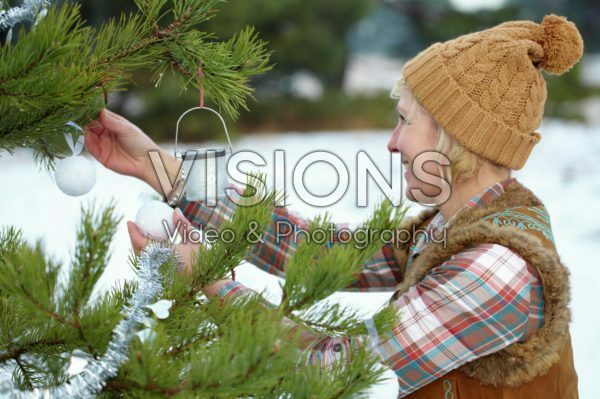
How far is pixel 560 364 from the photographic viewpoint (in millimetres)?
957

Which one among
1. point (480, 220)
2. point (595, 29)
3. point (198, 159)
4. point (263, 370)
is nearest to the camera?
point (263, 370)

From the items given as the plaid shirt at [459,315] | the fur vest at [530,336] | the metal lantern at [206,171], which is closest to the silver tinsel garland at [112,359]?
the metal lantern at [206,171]

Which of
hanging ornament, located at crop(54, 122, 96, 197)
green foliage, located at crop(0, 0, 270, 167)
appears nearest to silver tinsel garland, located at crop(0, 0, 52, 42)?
green foliage, located at crop(0, 0, 270, 167)

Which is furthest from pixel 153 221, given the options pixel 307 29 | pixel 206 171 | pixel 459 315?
pixel 307 29

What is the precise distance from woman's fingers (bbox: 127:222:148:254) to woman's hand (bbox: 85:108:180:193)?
0.74 ft

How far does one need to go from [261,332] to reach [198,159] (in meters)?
0.38

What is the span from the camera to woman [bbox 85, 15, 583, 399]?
0.87 m

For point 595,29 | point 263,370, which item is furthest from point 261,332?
point 595,29

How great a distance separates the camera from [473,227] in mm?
928

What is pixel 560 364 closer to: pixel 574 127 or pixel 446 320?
pixel 446 320

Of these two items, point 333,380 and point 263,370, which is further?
point 333,380

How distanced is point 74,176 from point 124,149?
0.81 ft

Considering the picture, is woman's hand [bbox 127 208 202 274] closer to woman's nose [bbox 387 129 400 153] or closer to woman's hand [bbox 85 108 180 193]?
woman's hand [bbox 85 108 180 193]

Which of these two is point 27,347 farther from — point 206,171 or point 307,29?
point 307,29
